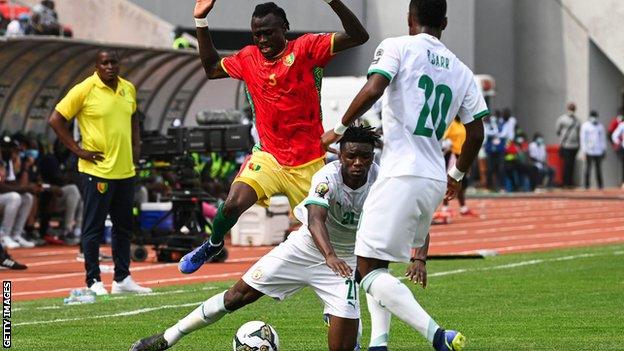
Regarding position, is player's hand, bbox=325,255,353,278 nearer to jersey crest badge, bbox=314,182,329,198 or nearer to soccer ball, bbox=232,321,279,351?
jersey crest badge, bbox=314,182,329,198

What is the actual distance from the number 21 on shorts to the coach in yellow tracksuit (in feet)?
22.8

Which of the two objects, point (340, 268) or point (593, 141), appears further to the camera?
point (593, 141)

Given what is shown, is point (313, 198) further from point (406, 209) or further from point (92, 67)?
point (92, 67)

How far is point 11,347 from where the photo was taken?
11445 millimetres

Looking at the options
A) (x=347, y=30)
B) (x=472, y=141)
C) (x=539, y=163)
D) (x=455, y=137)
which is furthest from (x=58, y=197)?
(x=539, y=163)

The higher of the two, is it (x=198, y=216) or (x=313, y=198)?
(x=313, y=198)

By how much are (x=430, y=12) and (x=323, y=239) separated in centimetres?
153

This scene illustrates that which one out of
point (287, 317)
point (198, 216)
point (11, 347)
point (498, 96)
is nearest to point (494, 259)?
point (198, 216)

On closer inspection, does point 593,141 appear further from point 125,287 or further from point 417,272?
point 417,272

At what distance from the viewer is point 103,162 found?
627 inches

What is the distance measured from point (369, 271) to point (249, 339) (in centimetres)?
126

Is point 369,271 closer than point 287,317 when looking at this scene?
Yes

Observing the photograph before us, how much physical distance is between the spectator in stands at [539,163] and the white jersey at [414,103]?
35155 mm

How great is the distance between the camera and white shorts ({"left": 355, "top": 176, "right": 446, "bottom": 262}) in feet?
30.8
